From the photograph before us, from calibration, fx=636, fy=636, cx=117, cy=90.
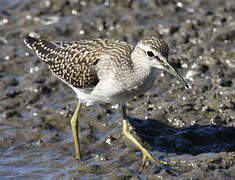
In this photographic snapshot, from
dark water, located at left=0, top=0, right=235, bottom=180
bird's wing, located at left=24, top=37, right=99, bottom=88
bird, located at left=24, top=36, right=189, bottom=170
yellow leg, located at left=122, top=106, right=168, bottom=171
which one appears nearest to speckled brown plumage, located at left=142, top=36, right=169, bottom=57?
bird, located at left=24, top=36, right=189, bottom=170

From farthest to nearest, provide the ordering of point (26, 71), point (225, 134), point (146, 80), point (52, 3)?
point (52, 3) → point (26, 71) → point (225, 134) → point (146, 80)

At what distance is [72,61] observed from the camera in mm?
9000

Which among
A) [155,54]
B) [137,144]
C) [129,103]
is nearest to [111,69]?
[155,54]

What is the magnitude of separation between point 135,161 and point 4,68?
3504mm

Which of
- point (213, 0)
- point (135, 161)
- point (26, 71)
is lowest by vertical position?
point (135, 161)

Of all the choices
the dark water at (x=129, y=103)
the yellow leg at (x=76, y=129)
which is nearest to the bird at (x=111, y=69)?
the yellow leg at (x=76, y=129)

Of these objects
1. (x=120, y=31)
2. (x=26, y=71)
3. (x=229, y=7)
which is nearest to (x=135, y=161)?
(x=26, y=71)

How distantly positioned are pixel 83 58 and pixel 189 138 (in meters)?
1.89

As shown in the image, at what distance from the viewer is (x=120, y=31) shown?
12.0 metres

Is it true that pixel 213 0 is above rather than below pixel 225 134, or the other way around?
above

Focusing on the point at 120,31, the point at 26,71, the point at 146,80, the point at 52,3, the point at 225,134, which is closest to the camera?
the point at 146,80

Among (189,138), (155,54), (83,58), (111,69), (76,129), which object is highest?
(155,54)

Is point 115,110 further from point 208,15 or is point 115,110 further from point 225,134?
point 208,15

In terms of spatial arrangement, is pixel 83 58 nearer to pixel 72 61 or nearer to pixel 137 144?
pixel 72 61
